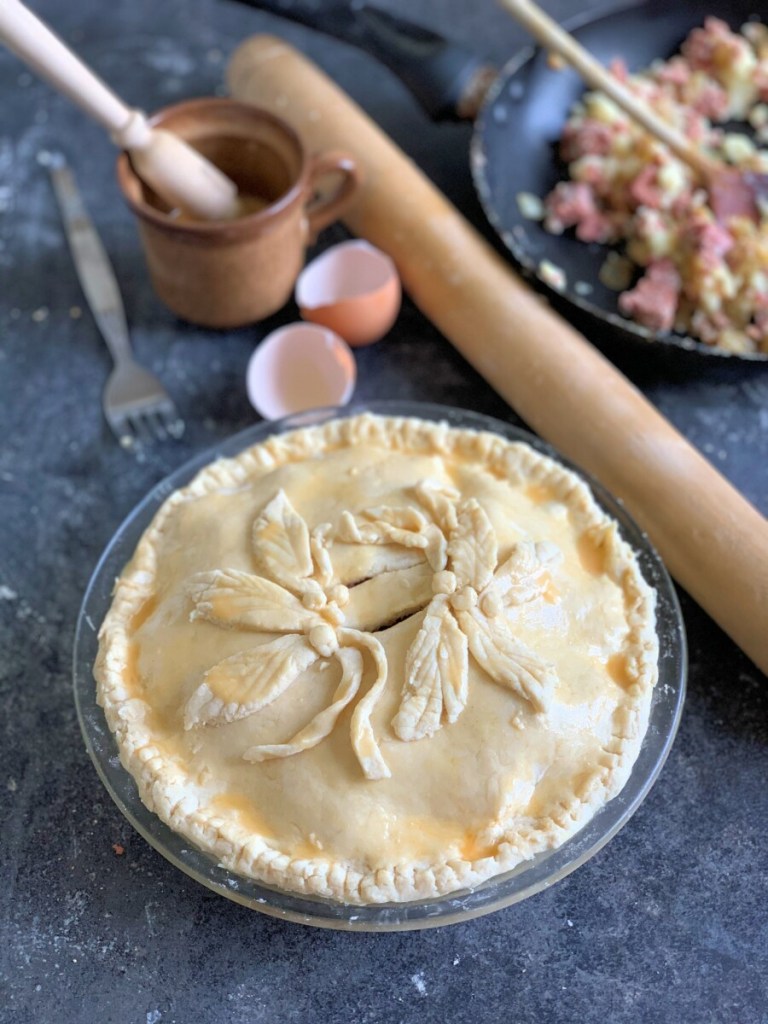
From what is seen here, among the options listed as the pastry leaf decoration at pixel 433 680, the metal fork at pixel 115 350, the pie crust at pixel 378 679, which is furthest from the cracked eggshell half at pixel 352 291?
the pastry leaf decoration at pixel 433 680

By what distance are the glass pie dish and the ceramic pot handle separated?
2.46 feet

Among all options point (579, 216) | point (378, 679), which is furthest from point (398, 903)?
point (579, 216)

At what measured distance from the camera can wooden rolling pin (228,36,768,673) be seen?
1817mm

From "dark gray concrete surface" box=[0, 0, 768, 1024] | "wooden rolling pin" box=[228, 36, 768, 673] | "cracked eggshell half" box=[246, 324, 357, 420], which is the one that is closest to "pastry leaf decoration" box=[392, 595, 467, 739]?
"dark gray concrete surface" box=[0, 0, 768, 1024]

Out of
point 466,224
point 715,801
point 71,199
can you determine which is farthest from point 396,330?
point 715,801

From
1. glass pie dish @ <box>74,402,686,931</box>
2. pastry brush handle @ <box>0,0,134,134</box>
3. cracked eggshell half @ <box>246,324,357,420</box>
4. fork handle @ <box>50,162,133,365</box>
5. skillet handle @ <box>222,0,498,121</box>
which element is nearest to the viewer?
glass pie dish @ <box>74,402,686,931</box>

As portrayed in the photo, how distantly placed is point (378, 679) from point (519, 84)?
182 centimetres

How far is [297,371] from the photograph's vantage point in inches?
89.0

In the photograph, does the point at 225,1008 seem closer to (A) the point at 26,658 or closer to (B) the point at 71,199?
(A) the point at 26,658

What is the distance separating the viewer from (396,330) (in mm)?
2430

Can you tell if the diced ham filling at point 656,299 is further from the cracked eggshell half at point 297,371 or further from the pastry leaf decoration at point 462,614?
the pastry leaf decoration at point 462,614

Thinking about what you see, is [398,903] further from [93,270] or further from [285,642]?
[93,270]

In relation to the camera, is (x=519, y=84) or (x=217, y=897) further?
(x=519, y=84)

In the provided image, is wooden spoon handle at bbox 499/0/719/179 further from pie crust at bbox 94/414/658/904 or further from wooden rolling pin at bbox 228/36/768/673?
pie crust at bbox 94/414/658/904
